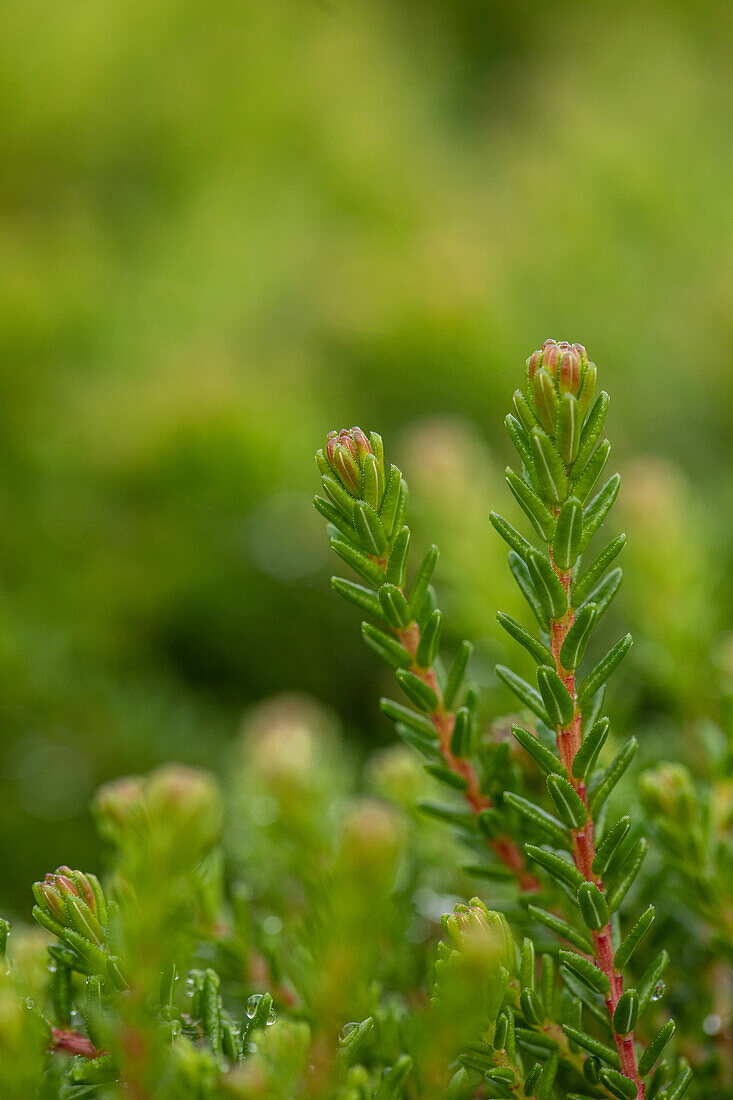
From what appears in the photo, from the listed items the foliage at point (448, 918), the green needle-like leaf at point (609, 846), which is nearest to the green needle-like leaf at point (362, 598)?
the foliage at point (448, 918)

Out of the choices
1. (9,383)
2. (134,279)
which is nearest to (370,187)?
(134,279)

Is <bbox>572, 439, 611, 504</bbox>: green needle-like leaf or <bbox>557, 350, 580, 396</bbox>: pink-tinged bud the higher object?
<bbox>557, 350, 580, 396</bbox>: pink-tinged bud

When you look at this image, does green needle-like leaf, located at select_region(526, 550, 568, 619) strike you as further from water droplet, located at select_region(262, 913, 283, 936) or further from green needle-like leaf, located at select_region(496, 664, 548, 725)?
water droplet, located at select_region(262, 913, 283, 936)

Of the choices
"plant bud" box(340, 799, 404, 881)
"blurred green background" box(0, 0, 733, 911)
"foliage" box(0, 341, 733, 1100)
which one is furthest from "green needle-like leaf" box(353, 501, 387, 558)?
"blurred green background" box(0, 0, 733, 911)

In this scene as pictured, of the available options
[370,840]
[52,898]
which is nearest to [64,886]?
[52,898]

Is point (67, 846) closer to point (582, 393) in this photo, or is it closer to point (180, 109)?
point (582, 393)

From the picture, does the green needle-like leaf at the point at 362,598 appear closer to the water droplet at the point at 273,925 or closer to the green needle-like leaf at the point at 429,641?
the green needle-like leaf at the point at 429,641
